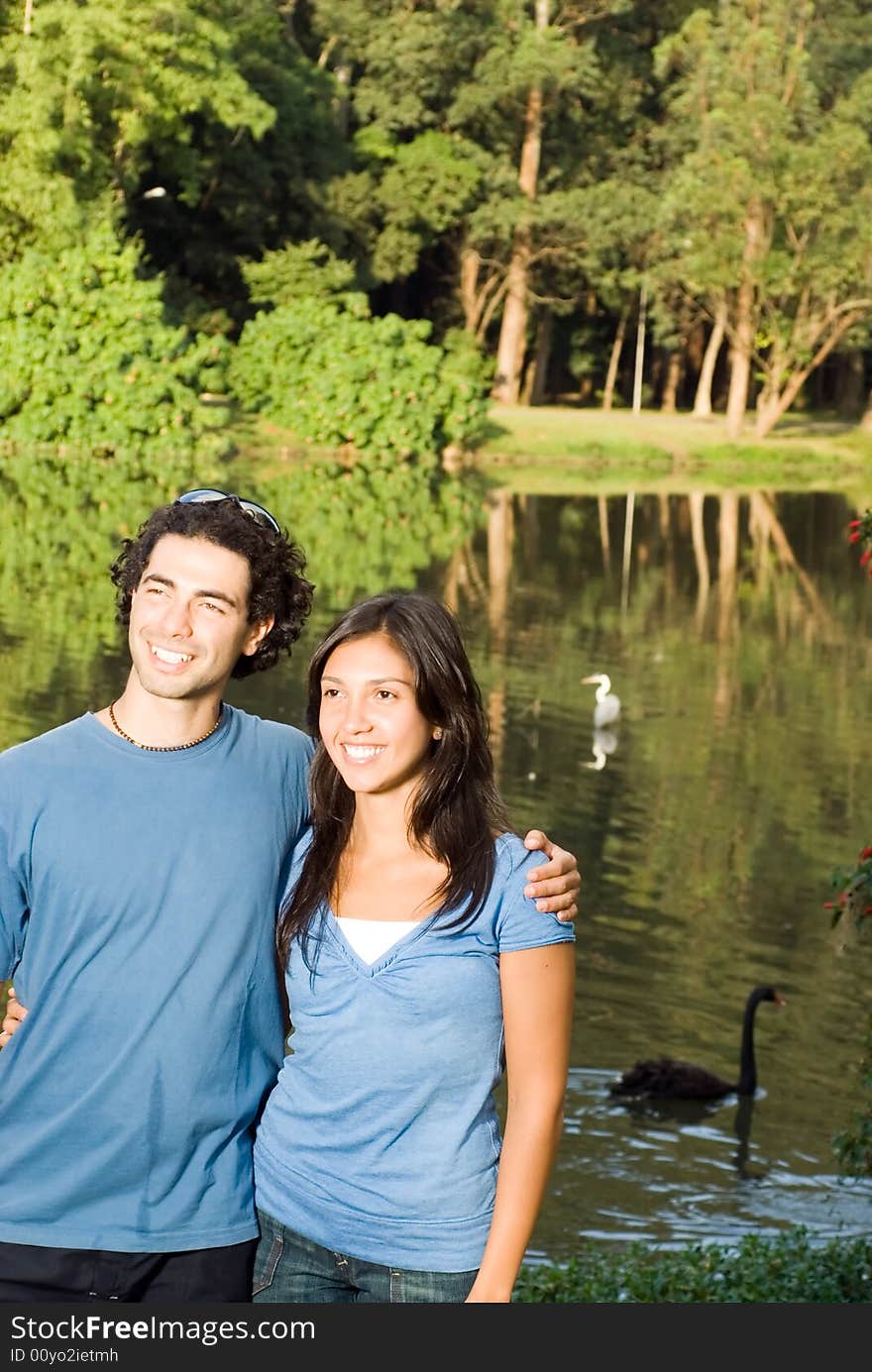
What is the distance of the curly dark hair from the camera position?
319 cm

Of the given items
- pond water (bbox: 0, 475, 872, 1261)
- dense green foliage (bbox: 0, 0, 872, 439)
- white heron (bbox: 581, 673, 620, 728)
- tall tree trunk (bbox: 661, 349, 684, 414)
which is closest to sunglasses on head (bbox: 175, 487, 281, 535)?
pond water (bbox: 0, 475, 872, 1261)

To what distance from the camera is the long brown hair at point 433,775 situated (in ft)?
9.86

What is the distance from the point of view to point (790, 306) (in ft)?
176

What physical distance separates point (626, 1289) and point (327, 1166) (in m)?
3.25

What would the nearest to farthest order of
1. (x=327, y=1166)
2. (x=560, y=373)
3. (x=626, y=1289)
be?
(x=327, y=1166)
(x=626, y=1289)
(x=560, y=373)

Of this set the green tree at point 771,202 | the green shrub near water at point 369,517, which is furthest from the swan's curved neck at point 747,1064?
the green tree at point 771,202

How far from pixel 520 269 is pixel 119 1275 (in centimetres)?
5504

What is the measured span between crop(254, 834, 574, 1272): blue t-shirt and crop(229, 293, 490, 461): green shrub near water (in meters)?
41.9

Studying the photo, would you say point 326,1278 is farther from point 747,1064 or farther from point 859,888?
point 747,1064

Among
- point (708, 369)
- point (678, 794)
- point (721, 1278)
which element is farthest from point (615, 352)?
point (721, 1278)

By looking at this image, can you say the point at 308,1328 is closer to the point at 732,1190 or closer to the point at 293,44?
the point at 732,1190

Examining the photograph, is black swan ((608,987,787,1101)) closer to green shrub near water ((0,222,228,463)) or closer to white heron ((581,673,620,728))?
white heron ((581,673,620,728))

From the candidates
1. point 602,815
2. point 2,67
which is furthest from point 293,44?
point 602,815

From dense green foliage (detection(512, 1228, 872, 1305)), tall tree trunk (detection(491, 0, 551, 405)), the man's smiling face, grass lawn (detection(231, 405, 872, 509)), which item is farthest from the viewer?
tall tree trunk (detection(491, 0, 551, 405))
